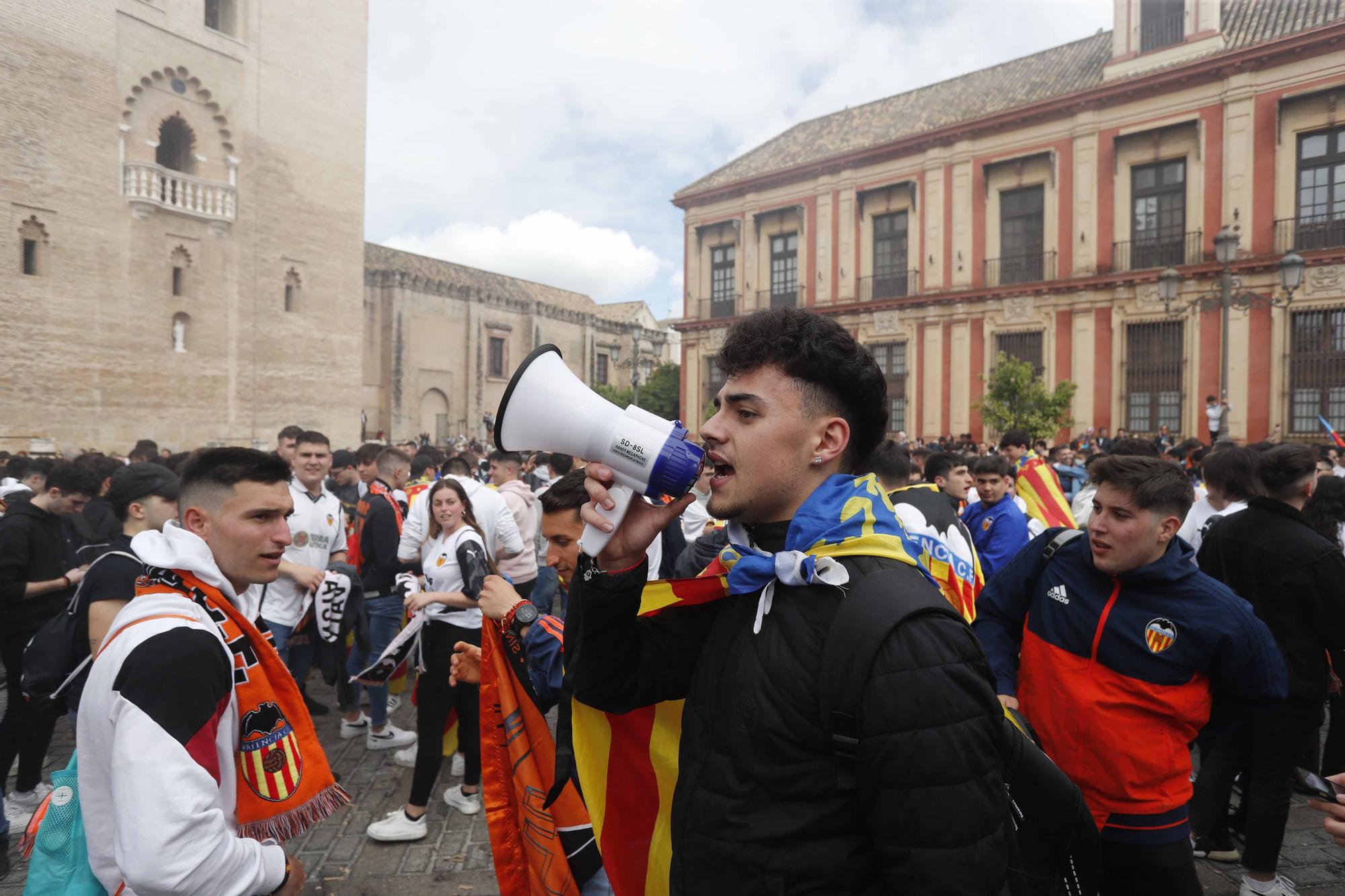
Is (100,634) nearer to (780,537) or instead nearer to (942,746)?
(780,537)

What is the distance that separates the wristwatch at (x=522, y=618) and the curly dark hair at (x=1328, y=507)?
482 cm

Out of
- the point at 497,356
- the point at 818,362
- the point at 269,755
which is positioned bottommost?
the point at 269,755

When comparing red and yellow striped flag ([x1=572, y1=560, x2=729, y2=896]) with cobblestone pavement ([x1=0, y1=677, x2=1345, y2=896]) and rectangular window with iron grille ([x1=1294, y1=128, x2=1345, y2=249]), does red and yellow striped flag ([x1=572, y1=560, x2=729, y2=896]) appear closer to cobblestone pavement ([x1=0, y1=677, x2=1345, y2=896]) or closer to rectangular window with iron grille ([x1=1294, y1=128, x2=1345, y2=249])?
cobblestone pavement ([x1=0, y1=677, x2=1345, y2=896])

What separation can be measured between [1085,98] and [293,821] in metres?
26.7

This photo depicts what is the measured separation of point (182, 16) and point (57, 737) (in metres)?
23.4

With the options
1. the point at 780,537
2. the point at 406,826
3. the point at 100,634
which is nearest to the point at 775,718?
the point at 780,537

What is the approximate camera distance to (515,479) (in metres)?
7.57

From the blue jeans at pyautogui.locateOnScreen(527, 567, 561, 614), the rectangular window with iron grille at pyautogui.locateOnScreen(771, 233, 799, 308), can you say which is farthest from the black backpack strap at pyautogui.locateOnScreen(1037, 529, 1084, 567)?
the rectangular window with iron grille at pyautogui.locateOnScreen(771, 233, 799, 308)

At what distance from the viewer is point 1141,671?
2.68 m

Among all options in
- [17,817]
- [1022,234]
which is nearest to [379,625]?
[17,817]

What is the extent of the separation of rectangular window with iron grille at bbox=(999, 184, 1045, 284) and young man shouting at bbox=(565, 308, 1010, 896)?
25222mm

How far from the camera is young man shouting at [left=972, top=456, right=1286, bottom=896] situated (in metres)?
2.63

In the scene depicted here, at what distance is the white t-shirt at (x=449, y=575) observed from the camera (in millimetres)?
4773

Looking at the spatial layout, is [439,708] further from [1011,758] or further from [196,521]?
[1011,758]
